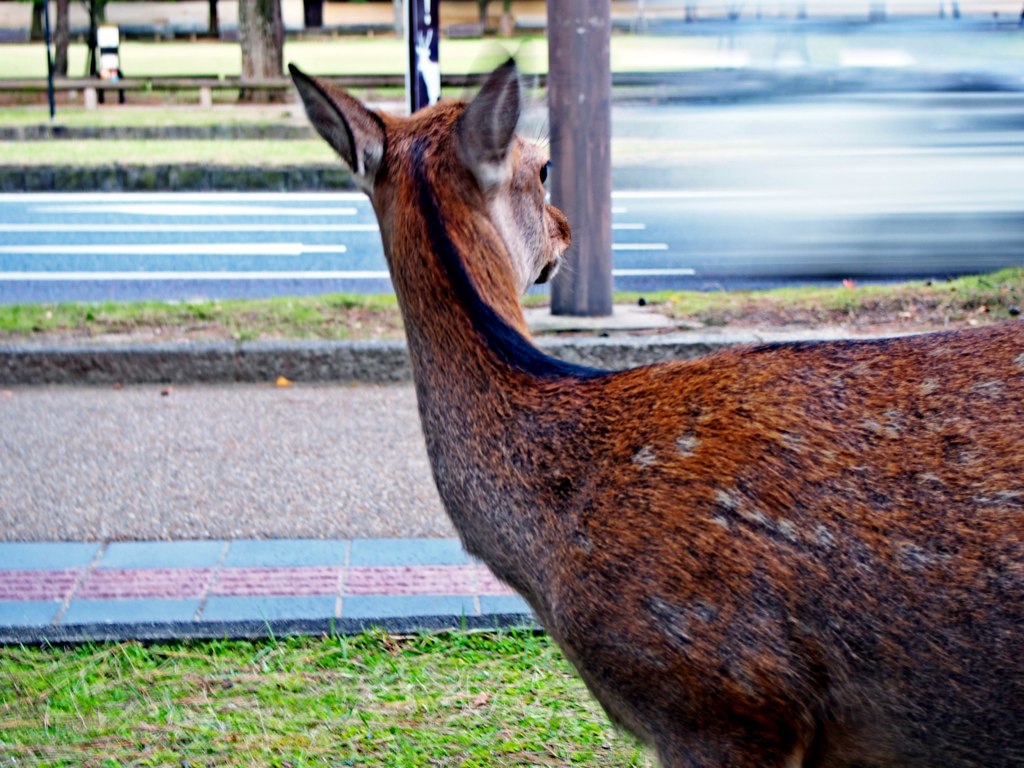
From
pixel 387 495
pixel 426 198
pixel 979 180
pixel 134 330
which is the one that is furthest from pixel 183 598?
pixel 979 180

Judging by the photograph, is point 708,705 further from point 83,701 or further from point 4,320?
point 4,320

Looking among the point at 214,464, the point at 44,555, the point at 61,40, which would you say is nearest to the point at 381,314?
the point at 214,464

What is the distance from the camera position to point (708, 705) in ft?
7.80

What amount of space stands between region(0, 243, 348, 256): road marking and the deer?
33.1 ft

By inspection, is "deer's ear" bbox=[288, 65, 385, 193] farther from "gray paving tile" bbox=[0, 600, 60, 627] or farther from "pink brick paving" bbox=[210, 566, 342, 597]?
"gray paving tile" bbox=[0, 600, 60, 627]

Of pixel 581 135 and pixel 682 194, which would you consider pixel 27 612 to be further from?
pixel 682 194

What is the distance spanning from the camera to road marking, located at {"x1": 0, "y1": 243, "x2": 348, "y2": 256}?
12828mm

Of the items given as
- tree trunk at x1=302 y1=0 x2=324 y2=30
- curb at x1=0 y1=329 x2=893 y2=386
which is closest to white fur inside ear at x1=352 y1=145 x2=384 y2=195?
curb at x1=0 y1=329 x2=893 y2=386

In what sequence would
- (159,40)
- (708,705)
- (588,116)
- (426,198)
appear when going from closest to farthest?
(708,705)
(426,198)
(588,116)
(159,40)

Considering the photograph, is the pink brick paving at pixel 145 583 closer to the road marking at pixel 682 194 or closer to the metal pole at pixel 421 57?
the metal pole at pixel 421 57

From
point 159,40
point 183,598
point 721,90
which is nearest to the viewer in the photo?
point 183,598

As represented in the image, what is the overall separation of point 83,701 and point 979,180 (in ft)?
31.3

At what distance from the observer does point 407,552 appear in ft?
17.2

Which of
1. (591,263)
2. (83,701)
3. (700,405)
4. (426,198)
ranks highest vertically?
(426,198)
